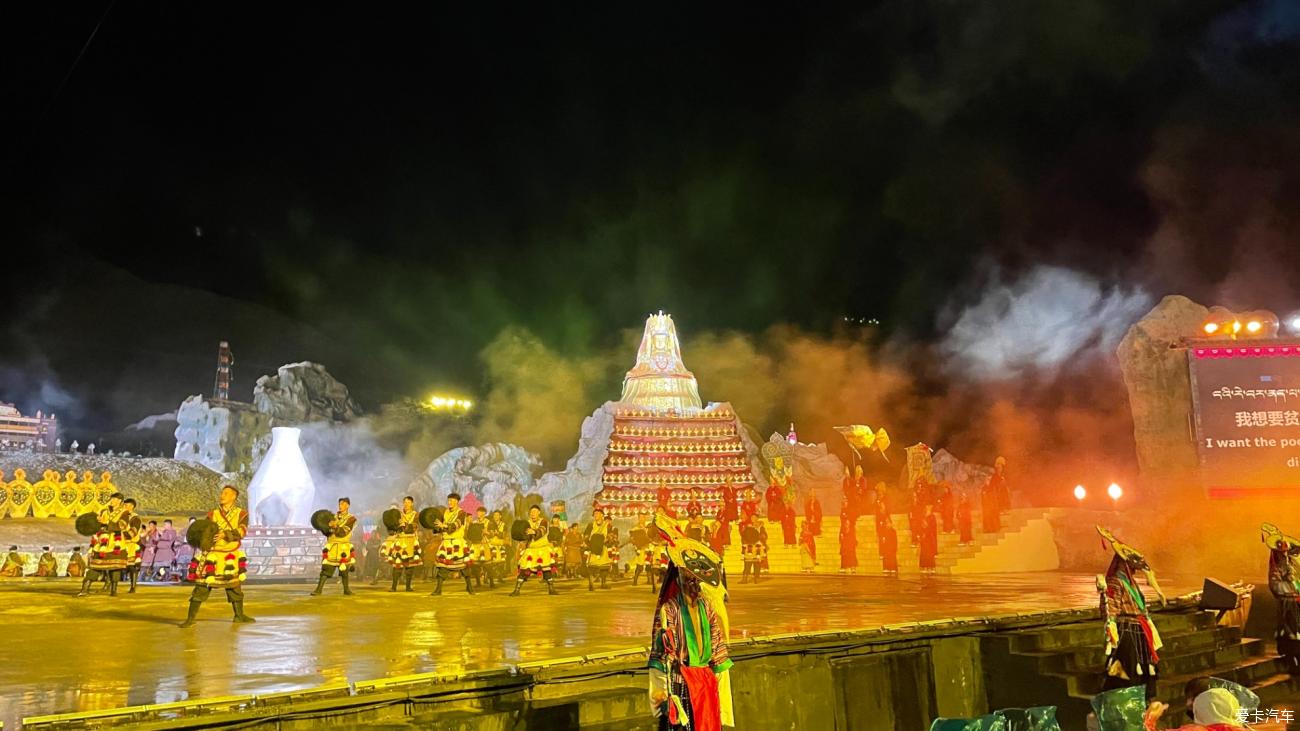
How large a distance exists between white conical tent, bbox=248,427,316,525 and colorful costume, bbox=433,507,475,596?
2539 centimetres

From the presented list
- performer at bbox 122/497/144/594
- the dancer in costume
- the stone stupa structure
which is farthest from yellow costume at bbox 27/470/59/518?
the dancer in costume

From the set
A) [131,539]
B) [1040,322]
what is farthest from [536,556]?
[1040,322]

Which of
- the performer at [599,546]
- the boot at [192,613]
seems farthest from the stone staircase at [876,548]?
the boot at [192,613]

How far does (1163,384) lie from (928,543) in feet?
29.2

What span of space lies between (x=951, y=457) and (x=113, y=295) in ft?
178

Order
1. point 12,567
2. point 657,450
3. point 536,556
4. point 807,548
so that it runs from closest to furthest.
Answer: point 536,556
point 12,567
point 807,548
point 657,450

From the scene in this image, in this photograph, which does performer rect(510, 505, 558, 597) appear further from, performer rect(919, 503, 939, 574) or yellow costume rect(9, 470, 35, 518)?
yellow costume rect(9, 470, 35, 518)

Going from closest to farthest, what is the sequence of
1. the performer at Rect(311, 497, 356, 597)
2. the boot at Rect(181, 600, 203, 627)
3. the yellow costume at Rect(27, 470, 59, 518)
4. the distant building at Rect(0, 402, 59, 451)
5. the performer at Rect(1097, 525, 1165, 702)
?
the performer at Rect(1097, 525, 1165, 702) < the boot at Rect(181, 600, 203, 627) < the performer at Rect(311, 497, 356, 597) < the yellow costume at Rect(27, 470, 59, 518) < the distant building at Rect(0, 402, 59, 451)

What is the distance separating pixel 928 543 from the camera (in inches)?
755

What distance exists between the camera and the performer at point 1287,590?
8875mm

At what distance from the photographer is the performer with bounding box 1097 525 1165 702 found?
21.3ft

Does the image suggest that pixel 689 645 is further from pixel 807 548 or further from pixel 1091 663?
pixel 807 548

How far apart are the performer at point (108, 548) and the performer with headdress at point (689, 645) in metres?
12.1

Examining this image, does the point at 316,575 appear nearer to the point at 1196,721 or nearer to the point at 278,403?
the point at 1196,721
